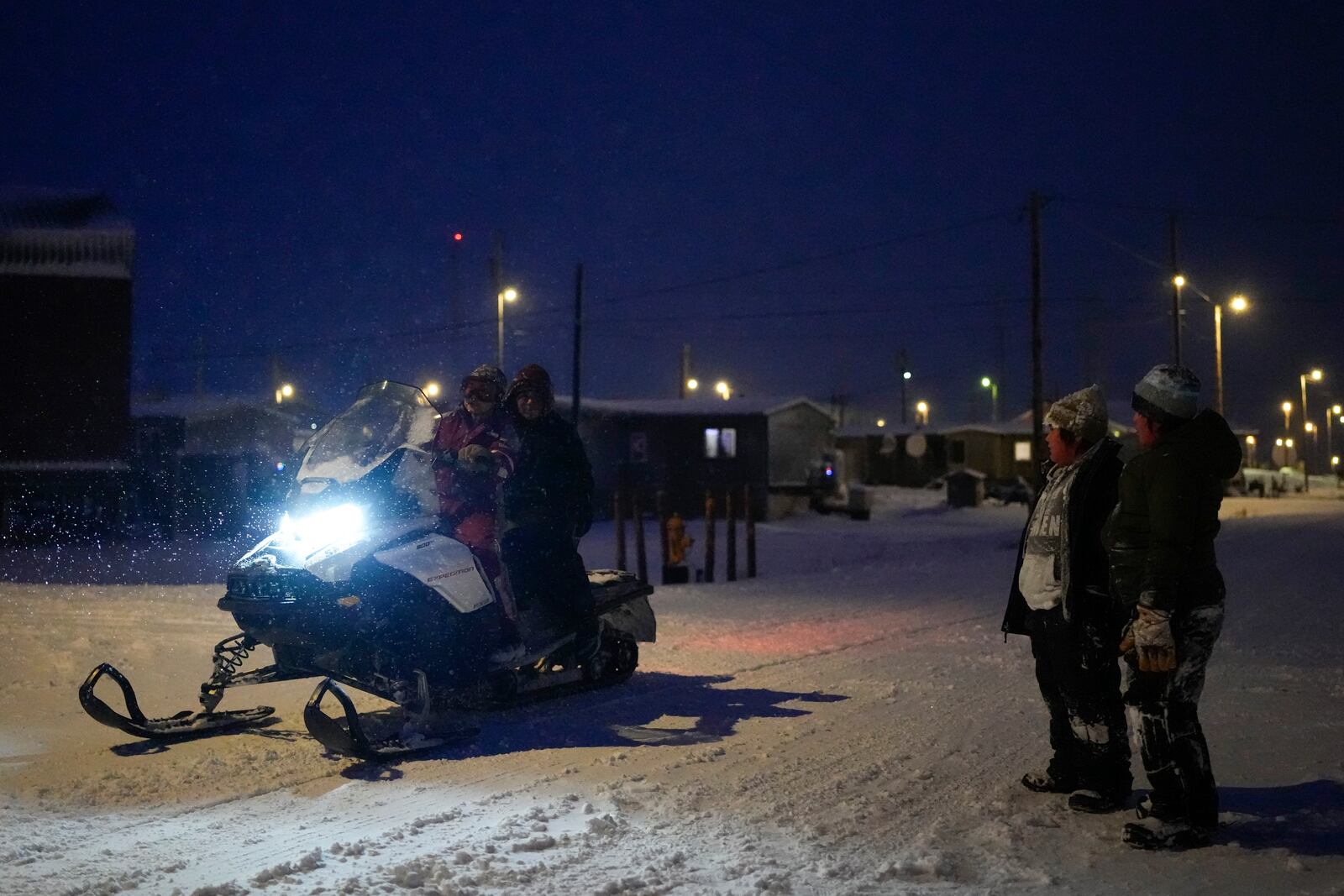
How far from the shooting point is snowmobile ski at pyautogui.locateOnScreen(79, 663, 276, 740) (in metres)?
6.57

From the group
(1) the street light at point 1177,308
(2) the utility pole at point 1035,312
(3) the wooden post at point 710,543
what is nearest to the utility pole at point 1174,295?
(1) the street light at point 1177,308

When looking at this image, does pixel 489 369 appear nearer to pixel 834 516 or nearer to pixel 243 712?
pixel 243 712

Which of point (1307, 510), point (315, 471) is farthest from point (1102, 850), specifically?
point (1307, 510)

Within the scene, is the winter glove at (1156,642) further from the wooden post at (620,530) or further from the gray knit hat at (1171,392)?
the wooden post at (620,530)

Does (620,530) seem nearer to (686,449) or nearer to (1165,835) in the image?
(1165,835)

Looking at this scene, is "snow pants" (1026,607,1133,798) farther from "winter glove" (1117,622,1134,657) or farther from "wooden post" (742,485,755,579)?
"wooden post" (742,485,755,579)

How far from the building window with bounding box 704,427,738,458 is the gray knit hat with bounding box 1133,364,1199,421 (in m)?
36.8

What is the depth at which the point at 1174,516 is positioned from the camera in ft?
15.7

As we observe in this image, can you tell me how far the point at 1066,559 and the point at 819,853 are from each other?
5.76ft

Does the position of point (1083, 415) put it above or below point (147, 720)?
above

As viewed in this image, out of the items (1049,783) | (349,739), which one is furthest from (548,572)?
(1049,783)

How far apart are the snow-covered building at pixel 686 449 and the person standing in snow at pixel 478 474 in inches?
1314

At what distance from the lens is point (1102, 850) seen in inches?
192

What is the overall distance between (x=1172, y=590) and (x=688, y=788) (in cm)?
244
